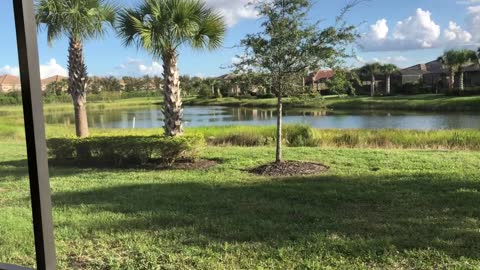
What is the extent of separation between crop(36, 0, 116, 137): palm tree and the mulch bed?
220 inches

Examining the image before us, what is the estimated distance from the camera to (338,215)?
5.20 metres

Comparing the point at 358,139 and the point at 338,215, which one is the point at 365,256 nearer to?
the point at 338,215

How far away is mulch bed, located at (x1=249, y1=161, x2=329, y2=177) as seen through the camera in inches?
332

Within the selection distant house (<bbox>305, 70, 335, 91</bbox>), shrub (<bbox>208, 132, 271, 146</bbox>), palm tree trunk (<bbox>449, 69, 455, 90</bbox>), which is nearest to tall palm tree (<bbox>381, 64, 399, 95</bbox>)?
palm tree trunk (<bbox>449, 69, 455, 90</bbox>)

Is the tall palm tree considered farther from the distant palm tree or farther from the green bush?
the green bush

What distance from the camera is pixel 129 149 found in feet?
32.9

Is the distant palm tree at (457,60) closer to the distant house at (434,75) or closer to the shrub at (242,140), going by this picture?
the distant house at (434,75)

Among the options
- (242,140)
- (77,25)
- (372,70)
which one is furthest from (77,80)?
(372,70)

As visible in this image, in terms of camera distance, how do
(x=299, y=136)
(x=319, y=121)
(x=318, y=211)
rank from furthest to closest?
1. (x=319, y=121)
2. (x=299, y=136)
3. (x=318, y=211)

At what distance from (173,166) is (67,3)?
15.8ft

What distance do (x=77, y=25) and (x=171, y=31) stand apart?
3055 millimetres

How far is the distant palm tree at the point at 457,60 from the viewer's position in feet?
189

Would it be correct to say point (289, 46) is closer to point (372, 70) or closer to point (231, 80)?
point (231, 80)

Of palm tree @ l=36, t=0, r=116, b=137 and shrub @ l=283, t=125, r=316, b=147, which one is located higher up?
palm tree @ l=36, t=0, r=116, b=137
